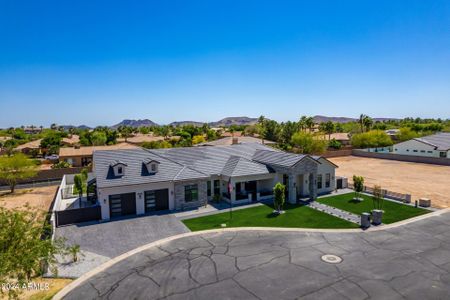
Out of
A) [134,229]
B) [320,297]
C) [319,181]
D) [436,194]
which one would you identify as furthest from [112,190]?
[436,194]

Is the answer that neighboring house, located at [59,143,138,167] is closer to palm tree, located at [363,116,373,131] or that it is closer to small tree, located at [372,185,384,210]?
small tree, located at [372,185,384,210]

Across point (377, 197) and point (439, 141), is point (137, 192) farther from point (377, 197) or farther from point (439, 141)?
point (439, 141)

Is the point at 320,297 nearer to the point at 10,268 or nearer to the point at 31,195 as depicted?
the point at 10,268

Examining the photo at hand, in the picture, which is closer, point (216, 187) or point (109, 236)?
point (109, 236)

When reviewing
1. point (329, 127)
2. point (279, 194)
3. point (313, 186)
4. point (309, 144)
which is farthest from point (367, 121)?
point (279, 194)

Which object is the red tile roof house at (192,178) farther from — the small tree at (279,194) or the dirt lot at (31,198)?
the dirt lot at (31,198)

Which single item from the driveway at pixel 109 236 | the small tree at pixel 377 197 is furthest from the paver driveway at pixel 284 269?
the small tree at pixel 377 197

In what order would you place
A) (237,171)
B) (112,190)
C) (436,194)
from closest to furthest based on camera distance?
(112,190) → (237,171) → (436,194)
